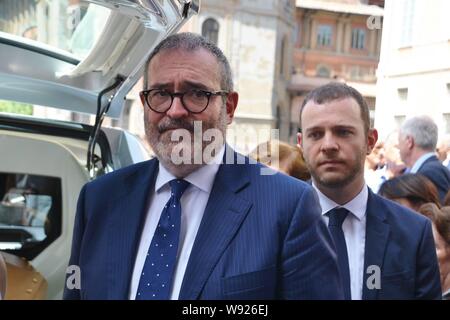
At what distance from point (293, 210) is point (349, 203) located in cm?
40

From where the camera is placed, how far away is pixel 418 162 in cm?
317

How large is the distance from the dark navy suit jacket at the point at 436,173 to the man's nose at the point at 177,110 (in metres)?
2.12

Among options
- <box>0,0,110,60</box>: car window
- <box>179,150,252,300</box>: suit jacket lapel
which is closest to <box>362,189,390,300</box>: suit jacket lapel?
<box>179,150,252,300</box>: suit jacket lapel

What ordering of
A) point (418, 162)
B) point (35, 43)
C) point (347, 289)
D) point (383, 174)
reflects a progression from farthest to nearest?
point (383, 174) < point (418, 162) < point (35, 43) < point (347, 289)

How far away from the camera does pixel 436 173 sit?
3061 millimetres

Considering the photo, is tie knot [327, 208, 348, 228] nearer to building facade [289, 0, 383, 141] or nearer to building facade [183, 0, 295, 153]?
building facade [289, 0, 383, 141]

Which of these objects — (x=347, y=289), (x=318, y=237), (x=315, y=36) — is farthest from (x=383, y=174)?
(x=315, y=36)

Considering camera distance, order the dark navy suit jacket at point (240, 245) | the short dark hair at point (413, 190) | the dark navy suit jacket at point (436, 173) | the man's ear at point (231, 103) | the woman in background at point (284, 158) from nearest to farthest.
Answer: the dark navy suit jacket at point (240, 245) → the man's ear at point (231, 103) → the short dark hair at point (413, 190) → the woman in background at point (284, 158) → the dark navy suit jacket at point (436, 173)

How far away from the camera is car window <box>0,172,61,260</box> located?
2.76 metres

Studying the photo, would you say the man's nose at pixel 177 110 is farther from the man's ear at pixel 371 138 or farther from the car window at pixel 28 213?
the car window at pixel 28 213

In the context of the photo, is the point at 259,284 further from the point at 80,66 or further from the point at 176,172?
the point at 80,66

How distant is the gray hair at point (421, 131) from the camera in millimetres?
3156

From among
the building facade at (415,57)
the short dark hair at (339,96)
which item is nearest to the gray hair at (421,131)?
the building facade at (415,57)

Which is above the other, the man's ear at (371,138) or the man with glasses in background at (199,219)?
the man's ear at (371,138)
